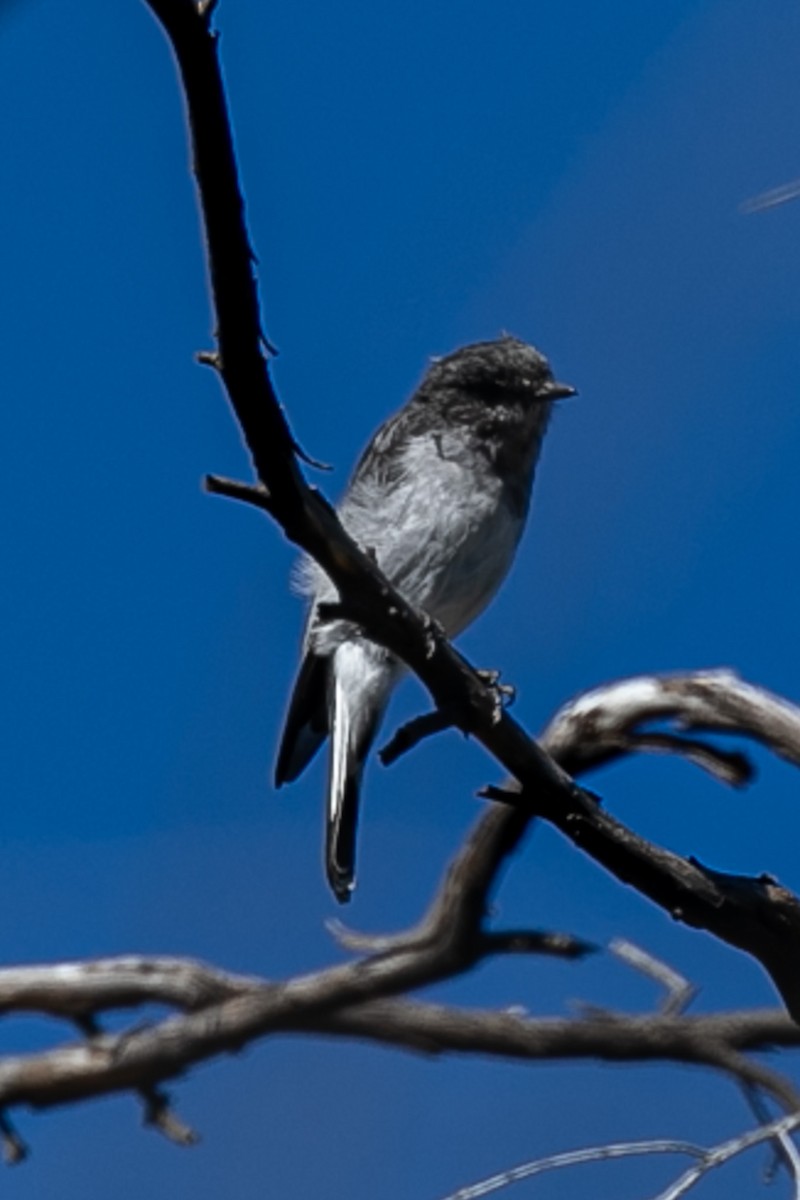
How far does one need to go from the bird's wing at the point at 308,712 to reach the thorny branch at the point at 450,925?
0.99m

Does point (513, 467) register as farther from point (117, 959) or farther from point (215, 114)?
point (215, 114)

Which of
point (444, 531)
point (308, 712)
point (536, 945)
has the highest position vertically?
point (444, 531)

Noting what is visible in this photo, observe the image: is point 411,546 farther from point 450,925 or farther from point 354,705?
point 450,925

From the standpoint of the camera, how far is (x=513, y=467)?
531cm

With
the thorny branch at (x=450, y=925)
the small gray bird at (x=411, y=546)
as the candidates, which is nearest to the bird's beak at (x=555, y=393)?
the small gray bird at (x=411, y=546)

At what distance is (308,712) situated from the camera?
5.09 metres

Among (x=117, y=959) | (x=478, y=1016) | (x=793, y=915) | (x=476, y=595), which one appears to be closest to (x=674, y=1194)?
(x=793, y=915)

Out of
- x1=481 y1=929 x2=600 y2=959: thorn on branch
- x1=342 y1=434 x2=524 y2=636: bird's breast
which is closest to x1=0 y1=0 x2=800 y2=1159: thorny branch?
x1=481 y1=929 x2=600 y2=959: thorn on branch

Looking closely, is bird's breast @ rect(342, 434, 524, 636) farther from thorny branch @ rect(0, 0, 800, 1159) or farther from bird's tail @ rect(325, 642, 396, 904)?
thorny branch @ rect(0, 0, 800, 1159)

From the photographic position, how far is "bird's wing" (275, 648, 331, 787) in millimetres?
5059

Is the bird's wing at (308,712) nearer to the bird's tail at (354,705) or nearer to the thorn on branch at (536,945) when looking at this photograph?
the bird's tail at (354,705)

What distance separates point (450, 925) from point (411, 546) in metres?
1.41

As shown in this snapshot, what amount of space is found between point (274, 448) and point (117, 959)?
1.60m

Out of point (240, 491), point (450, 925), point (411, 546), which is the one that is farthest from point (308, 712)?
point (240, 491)
